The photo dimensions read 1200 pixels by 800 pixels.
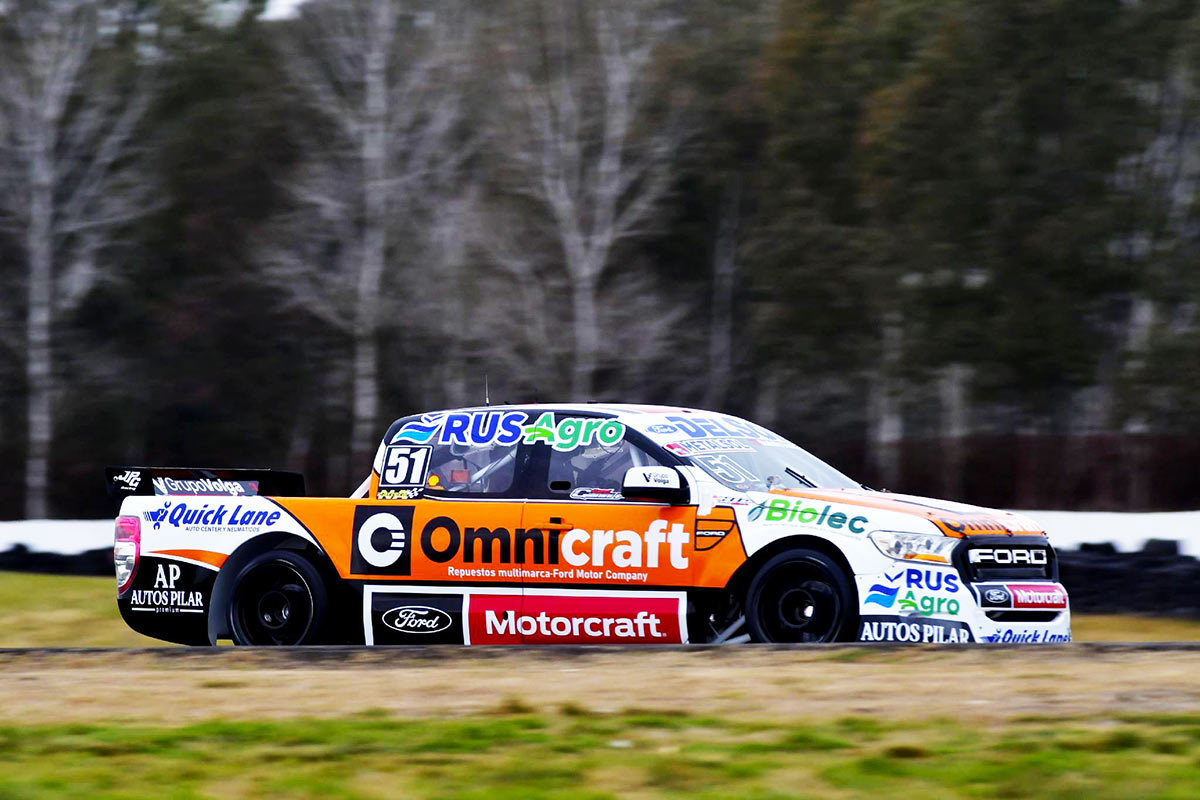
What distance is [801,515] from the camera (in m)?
9.72

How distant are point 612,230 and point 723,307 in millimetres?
6235

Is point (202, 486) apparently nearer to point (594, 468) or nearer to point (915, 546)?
point (594, 468)

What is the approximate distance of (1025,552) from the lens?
9.87m

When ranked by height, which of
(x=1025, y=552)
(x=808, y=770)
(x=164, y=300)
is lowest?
(x=808, y=770)

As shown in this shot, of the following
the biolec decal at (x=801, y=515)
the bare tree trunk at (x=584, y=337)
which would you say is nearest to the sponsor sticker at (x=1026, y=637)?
the biolec decal at (x=801, y=515)

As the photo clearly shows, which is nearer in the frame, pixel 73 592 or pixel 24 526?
pixel 73 592

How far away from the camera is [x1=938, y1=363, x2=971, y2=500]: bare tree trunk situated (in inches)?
1495

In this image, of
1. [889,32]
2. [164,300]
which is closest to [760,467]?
[889,32]

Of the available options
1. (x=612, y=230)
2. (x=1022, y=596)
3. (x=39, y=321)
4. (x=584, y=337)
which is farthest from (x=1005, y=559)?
(x=39, y=321)

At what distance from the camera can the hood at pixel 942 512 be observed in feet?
31.6

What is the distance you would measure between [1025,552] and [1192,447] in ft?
84.2

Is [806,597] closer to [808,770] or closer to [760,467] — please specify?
[760,467]

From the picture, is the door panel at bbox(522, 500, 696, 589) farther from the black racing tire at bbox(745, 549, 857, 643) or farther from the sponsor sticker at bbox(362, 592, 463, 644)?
the sponsor sticker at bbox(362, 592, 463, 644)

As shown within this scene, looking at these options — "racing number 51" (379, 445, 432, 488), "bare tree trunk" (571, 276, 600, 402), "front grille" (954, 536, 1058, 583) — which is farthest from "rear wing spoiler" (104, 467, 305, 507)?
"bare tree trunk" (571, 276, 600, 402)
